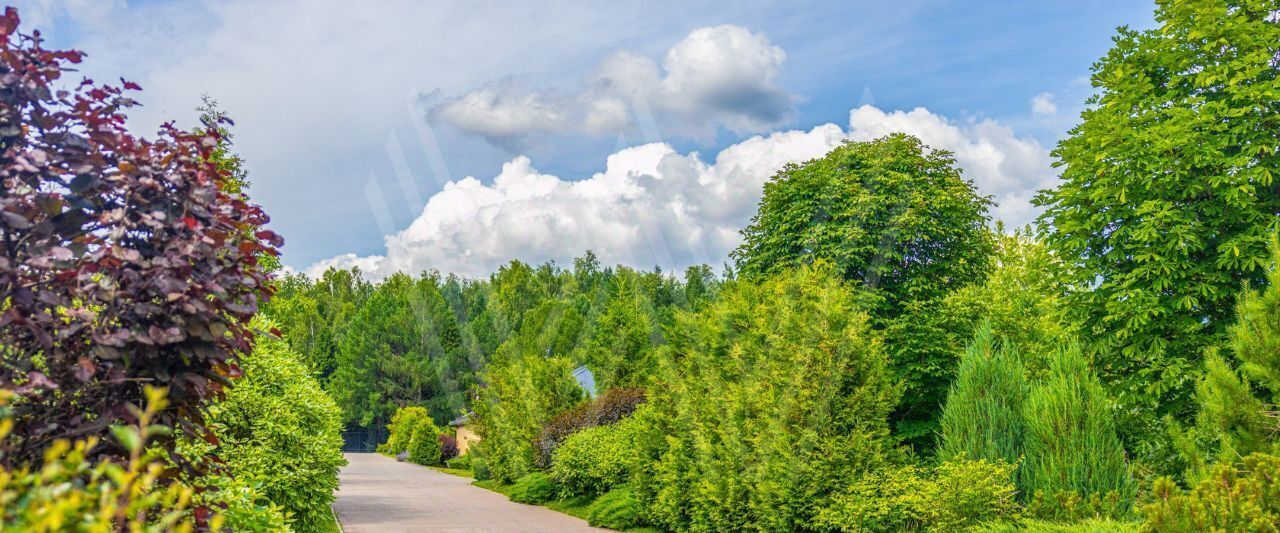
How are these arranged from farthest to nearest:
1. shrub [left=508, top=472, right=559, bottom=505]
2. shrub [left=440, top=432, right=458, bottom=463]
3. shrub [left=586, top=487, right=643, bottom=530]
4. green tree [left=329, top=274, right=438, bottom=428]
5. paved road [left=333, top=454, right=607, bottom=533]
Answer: green tree [left=329, top=274, right=438, bottom=428], shrub [left=440, top=432, right=458, bottom=463], shrub [left=508, top=472, right=559, bottom=505], shrub [left=586, top=487, right=643, bottom=530], paved road [left=333, top=454, right=607, bottom=533]

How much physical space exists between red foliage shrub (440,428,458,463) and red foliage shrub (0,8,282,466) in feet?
137

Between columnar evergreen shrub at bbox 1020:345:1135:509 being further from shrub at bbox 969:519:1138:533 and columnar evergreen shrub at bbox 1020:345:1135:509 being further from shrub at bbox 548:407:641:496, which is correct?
shrub at bbox 548:407:641:496

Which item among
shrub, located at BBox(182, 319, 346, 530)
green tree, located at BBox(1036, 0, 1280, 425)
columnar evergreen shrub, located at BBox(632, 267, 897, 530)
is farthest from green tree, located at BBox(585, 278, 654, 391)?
green tree, located at BBox(1036, 0, 1280, 425)

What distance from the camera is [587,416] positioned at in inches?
866

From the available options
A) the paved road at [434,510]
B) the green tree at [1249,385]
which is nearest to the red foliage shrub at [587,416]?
the paved road at [434,510]

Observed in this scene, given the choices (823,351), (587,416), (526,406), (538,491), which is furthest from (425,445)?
(823,351)

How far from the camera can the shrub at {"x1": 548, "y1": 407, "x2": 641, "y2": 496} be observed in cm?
1876

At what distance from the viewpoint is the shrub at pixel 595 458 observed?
1876 centimetres

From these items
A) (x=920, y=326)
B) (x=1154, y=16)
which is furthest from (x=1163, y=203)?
(x=920, y=326)

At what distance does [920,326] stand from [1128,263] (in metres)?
4.66

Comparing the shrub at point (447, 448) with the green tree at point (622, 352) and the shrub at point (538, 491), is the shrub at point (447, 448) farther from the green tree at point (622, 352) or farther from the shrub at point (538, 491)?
the shrub at point (538, 491)

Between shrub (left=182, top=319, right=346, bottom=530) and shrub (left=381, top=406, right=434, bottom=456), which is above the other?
shrub (left=182, top=319, right=346, bottom=530)

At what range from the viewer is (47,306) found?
3.58 m

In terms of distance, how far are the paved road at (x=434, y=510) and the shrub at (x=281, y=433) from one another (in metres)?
2.73
